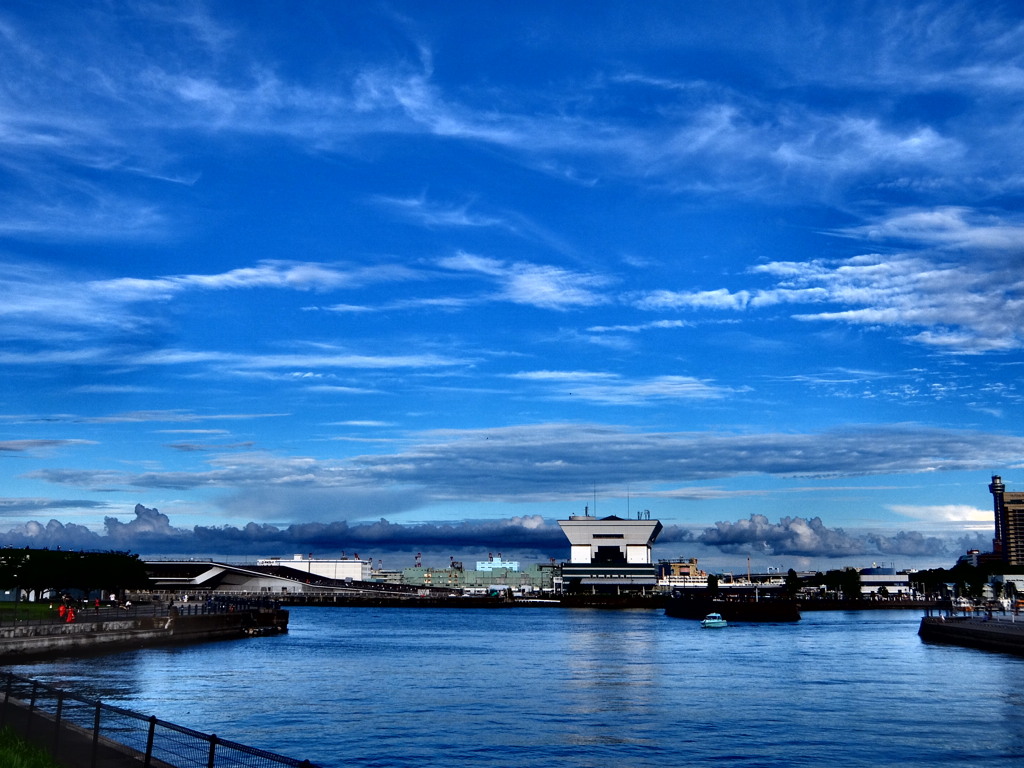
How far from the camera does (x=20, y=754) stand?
1997 cm

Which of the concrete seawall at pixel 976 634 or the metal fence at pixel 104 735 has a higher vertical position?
the metal fence at pixel 104 735

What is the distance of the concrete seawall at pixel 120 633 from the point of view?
66875mm

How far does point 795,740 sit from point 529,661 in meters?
45.6

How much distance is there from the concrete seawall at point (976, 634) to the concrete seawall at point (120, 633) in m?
84.5

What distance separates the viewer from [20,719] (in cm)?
2534

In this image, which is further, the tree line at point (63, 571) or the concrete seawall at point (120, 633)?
the tree line at point (63, 571)

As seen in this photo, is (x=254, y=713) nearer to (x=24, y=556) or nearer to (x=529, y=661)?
(x=529, y=661)

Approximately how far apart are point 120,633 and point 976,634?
90.7 meters

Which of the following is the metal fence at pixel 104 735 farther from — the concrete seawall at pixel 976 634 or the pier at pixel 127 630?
the concrete seawall at pixel 976 634

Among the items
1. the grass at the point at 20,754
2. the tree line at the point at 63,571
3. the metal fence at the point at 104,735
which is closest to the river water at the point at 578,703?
the metal fence at the point at 104,735

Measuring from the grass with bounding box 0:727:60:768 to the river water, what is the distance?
529 inches

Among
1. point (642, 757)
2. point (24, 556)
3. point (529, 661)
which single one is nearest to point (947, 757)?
point (642, 757)

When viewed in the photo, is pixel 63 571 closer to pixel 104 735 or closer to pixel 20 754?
pixel 104 735

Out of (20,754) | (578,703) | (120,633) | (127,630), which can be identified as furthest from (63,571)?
(20,754)
